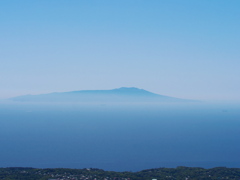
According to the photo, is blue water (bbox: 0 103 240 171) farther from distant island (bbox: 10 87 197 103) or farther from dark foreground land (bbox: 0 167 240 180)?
distant island (bbox: 10 87 197 103)

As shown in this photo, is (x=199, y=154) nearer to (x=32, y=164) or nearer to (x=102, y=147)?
(x=102, y=147)

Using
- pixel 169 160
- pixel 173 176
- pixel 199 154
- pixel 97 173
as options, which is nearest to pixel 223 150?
pixel 199 154

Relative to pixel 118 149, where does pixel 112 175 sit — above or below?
above

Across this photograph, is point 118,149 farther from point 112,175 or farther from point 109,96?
point 109,96

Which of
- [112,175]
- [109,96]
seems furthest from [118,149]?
[109,96]

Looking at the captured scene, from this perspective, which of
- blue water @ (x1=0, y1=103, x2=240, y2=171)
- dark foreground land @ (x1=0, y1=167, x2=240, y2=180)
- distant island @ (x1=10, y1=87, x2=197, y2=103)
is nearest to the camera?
dark foreground land @ (x1=0, y1=167, x2=240, y2=180)

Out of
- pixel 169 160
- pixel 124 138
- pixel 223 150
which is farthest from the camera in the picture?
pixel 124 138

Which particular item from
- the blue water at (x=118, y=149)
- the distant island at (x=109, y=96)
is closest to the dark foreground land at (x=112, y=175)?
the blue water at (x=118, y=149)

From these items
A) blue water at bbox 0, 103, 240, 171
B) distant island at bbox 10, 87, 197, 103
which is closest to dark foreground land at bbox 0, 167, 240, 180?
blue water at bbox 0, 103, 240, 171

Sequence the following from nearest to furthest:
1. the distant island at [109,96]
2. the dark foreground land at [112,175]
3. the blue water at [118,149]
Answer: the dark foreground land at [112,175]
the blue water at [118,149]
the distant island at [109,96]

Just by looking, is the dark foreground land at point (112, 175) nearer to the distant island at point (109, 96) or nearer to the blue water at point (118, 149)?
the blue water at point (118, 149)

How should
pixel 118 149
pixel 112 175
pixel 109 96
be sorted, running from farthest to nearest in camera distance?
pixel 109 96
pixel 118 149
pixel 112 175
